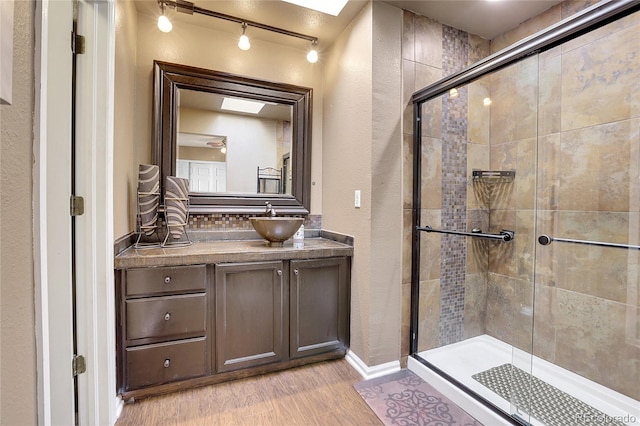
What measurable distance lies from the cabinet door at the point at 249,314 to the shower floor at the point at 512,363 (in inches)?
41.0

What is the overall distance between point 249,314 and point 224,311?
0.16 m

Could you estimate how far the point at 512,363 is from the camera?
2143 millimetres

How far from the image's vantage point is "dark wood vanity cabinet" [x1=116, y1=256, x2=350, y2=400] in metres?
1.70

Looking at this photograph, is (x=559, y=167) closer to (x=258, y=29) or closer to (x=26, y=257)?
(x=258, y=29)

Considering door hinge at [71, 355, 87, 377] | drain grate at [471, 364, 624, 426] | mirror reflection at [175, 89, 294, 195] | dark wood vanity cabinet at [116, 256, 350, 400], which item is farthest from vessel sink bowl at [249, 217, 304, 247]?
drain grate at [471, 364, 624, 426]

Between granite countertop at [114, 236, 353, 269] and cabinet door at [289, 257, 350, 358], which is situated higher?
granite countertop at [114, 236, 353, 269]

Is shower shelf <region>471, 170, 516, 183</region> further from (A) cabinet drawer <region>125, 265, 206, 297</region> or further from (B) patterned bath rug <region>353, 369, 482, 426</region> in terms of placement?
(A) cabinet drawer <region>125, 265, 206, 297</region>

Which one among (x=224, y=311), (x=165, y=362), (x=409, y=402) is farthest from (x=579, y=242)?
(x=165, y=362)

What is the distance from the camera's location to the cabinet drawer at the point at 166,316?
5.53 feet

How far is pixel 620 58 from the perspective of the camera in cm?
173

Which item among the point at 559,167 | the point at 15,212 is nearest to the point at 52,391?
the point at 15,212

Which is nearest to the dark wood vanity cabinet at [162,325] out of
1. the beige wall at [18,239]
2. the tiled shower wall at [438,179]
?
the beige wall at [18,239]

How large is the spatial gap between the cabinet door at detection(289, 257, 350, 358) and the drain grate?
0.96m

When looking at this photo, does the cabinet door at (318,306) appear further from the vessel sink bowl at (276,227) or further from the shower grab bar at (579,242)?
the shower grab bar at (579,242)
